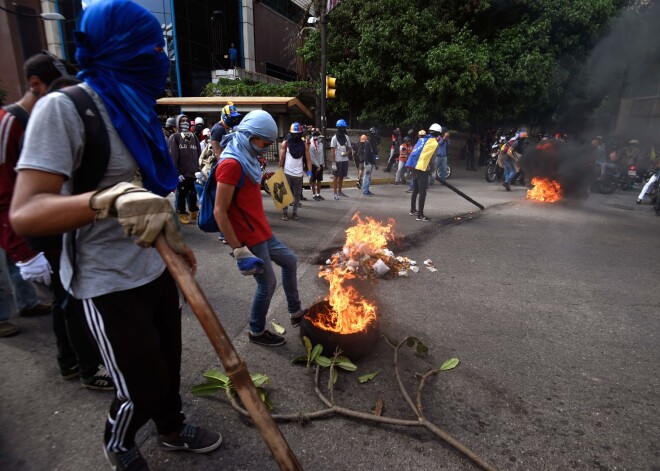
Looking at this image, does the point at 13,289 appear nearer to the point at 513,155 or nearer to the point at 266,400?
the point at 266,400

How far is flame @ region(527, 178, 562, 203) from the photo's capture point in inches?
440

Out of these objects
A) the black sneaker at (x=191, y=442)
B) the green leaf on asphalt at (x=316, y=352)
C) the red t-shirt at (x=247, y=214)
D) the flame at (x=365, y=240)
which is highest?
the red t-shirt at (x=247, y=214)

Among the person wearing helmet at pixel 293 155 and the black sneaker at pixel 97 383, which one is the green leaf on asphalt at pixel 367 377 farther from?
the person wearing helmet at pixel 293 155

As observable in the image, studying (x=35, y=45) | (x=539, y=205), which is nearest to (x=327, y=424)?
(x=539, y=205)

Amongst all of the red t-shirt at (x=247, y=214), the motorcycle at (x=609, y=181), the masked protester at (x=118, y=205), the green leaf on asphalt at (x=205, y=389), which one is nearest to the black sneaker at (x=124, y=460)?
the masked protester at (x=118, y=205)

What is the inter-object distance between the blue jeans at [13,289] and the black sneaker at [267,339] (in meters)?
2.19

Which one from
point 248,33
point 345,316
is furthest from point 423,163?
point 248,33

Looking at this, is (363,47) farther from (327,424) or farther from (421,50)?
(327,424)

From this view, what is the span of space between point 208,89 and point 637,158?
1925 cm

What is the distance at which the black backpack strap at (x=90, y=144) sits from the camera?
4.60ft

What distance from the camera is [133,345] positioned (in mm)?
1620

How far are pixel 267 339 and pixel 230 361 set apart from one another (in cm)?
215

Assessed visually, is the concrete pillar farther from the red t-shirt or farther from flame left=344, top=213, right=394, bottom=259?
the red t-shirt

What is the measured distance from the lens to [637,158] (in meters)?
14.1
